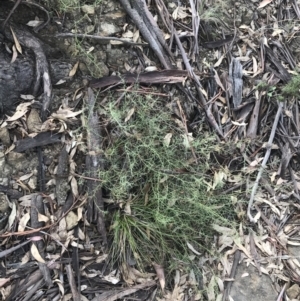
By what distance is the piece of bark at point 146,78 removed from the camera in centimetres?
207

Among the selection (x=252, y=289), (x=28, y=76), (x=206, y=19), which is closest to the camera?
(x=28, y=76)

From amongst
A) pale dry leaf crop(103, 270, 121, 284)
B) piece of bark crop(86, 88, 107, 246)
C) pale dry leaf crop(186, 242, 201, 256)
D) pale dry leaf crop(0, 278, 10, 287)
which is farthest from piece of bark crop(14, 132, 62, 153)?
pale dry leaf crop(186, 242, 201, 256)

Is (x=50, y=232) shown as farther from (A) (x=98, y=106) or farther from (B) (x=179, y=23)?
(B) (x=179, y=23)

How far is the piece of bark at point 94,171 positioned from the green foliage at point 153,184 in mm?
42

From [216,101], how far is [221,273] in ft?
3.00

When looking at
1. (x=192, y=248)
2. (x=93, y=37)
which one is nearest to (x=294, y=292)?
(x=192, y=248)

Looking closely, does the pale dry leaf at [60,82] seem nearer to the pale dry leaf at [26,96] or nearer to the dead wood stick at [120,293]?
the pale dry leaf at [26,96]

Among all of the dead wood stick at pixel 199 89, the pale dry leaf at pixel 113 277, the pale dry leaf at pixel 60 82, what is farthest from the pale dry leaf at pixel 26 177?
the dead wood stick at pixel 199 89

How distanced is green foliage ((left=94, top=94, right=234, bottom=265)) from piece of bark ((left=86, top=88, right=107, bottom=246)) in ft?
0.14

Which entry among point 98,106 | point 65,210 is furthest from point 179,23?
point 65,210

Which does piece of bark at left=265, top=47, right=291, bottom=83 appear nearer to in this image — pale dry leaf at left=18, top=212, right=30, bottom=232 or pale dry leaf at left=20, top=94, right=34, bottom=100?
pale dry leaf at left=20, top=94, right=34, bottom=100

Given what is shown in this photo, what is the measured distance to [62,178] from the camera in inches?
79.6

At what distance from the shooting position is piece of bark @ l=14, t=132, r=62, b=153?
1971 millimetres

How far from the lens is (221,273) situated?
215 centimetres
